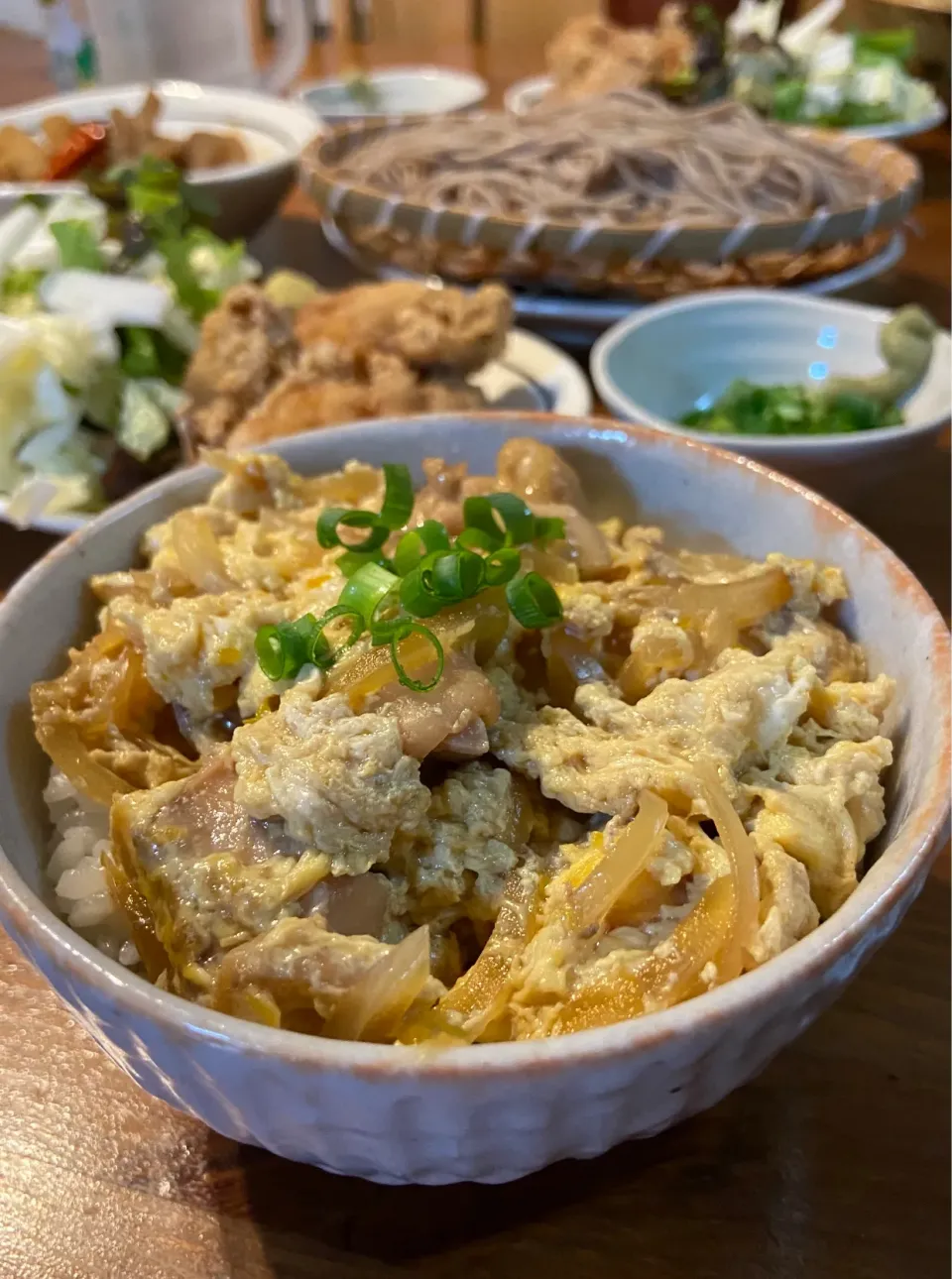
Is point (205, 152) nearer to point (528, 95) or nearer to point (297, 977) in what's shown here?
point (528, 95)

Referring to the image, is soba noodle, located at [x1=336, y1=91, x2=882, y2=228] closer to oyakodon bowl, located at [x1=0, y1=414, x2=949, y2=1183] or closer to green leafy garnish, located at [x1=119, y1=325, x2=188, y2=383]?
green leafy garnish, located at [x1=119, y1=325, x2=188, y2=383]

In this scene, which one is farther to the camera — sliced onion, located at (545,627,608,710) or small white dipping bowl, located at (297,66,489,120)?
small white dipping bowl, located at (297,66,489,120)

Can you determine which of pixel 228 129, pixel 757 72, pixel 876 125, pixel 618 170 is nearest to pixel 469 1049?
pixel 618 170

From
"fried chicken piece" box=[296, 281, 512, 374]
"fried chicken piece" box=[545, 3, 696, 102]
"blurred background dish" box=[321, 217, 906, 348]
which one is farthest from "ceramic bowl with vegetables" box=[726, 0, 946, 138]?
"fried chicken piece" box=[296, 281, 512, 374]

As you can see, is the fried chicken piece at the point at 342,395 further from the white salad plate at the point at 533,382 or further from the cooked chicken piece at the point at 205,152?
the cooked chicken piece at the point at 205,152

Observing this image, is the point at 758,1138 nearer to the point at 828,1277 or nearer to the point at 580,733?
the point at 828,1277

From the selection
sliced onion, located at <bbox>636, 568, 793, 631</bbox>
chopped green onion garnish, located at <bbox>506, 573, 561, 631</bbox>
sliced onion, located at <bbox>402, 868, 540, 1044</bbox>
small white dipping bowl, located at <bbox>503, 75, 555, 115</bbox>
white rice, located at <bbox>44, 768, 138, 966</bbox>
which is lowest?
sliced onion, located at <bbox>402, 868, 540, 1044</bbox>

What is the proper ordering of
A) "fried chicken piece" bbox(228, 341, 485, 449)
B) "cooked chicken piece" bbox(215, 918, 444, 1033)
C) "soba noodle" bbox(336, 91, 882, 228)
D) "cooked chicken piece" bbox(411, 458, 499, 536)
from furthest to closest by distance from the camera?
"soba noodle" bbox(336, 91, 882, 228)
"fried chicken piece" bbox(228, 341, 485, 449)
"cooked chicken piece" bbox(411, 458, 499, 536)
"cooked chicken piece" bbox(215, 918, 444, 1033)
